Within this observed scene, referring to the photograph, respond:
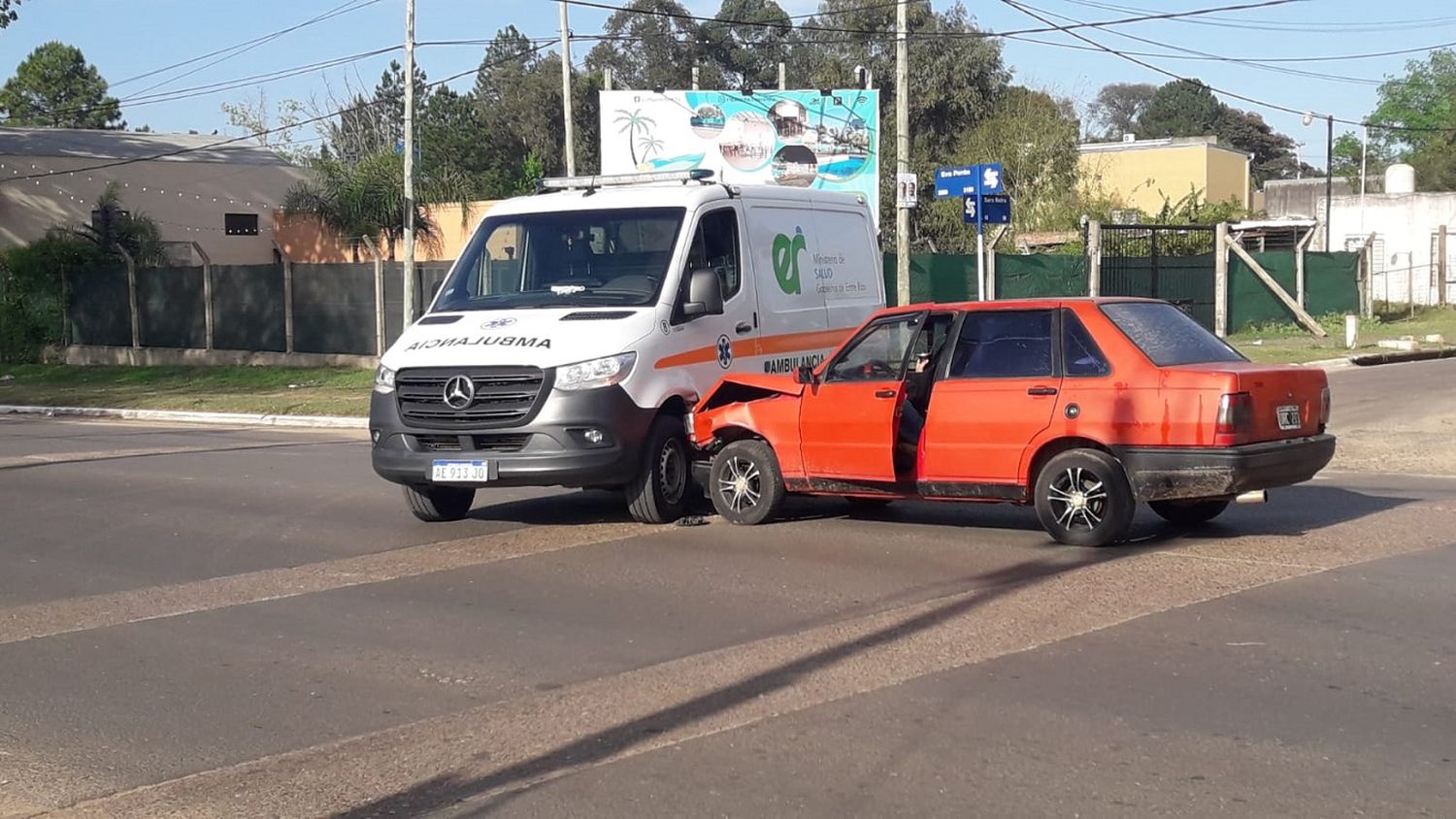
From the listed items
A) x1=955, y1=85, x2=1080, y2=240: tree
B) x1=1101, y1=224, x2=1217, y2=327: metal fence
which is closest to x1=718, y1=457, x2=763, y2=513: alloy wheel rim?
x1=1101, y1=224, x2=1217, y2=327: metal fence

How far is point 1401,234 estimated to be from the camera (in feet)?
190

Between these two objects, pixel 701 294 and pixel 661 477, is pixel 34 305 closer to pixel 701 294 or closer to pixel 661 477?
pixel 701 294

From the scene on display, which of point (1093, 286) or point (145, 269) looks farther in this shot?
point (145, 269)

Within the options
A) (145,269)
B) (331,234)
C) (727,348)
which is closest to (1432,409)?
(727,348)

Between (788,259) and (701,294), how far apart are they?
5.41 ft

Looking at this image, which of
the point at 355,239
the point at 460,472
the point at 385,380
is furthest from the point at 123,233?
the point at 460,472

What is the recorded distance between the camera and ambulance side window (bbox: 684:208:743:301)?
1170 cm

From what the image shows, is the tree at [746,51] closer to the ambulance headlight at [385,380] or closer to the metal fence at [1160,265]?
the metal fence at [1160,265]

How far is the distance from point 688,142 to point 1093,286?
11.9 meters

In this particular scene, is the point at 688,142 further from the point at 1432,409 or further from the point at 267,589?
the point at 267,589

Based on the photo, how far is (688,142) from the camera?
121 ft

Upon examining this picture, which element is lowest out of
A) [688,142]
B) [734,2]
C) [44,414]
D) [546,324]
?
[44,414]

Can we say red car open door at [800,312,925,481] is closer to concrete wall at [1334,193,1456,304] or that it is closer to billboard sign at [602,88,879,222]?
billboard sign at [602,88,879,222]

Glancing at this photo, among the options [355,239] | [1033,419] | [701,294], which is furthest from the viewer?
[355,239]
